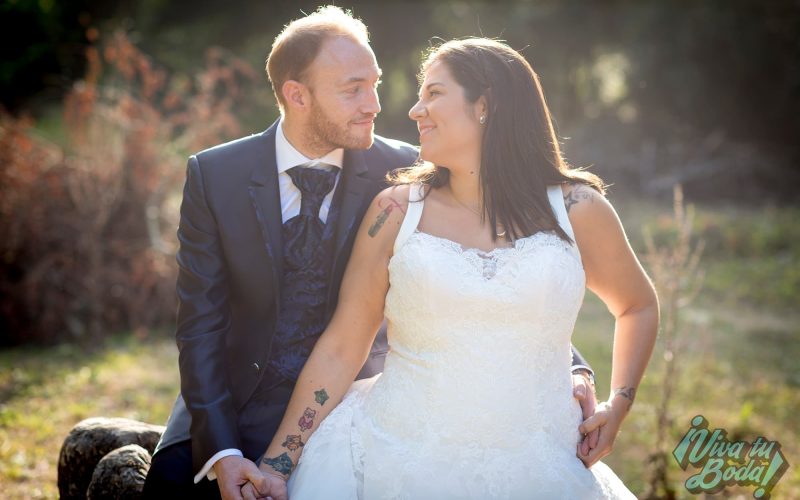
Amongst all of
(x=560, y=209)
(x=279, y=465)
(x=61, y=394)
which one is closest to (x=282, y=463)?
(x=279, y=465)

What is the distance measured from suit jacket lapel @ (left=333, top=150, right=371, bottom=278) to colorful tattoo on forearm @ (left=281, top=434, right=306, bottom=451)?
0.70m

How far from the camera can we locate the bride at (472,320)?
2.67 metres

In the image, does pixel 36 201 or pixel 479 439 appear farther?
pixel 36 201

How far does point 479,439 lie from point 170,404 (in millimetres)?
3856

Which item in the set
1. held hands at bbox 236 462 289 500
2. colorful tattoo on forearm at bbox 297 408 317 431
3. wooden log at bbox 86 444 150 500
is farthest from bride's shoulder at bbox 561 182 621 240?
wooden log at bbox 86 444 150 500

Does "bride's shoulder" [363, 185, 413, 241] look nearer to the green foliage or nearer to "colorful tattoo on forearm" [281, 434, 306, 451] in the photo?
"colorful tattoo on forearm" [281, 434, 306, 451]

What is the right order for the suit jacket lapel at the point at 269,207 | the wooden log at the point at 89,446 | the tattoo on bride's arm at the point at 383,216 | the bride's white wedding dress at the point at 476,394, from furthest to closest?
the wooden log at the point at 89,446 < the suit jacket lapel at the point at 269,207 < the tattoo on bride's arm at the point at 383,216 < the bride's white wedding dress at the point at 476,394

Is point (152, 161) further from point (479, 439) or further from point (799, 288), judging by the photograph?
point (799, 288)

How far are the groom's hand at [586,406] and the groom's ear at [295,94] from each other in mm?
1615

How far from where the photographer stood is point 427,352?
2793 mm

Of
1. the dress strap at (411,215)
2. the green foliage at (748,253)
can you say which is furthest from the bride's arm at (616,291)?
the green foliage at (748,253)

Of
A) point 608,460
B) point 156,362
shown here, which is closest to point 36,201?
point 156,362

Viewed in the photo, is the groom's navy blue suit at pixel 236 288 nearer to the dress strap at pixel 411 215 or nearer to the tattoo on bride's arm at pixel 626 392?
the tattoo on bride's arm at pixel 626 392

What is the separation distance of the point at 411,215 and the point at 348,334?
503 millimetres
